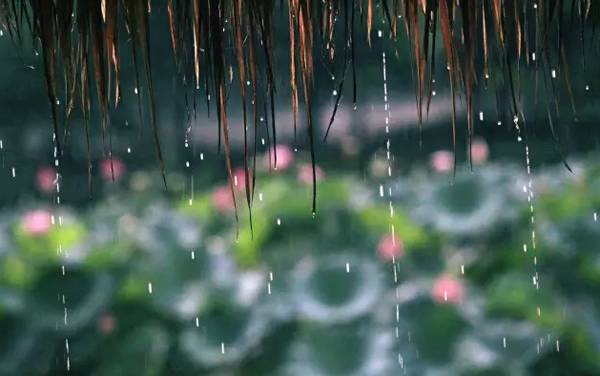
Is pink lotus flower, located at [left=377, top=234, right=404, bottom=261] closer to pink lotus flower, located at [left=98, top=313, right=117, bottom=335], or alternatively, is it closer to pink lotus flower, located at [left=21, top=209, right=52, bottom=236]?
pink lotus flower, located at [left=98, top=313, right=117, bottom=335]

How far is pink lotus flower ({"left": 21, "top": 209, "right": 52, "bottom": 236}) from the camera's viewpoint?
115 inches

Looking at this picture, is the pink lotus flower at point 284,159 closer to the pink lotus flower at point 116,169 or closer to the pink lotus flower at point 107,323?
the pink lotus flower at point 116,169

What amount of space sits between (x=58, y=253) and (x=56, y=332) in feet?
0.77

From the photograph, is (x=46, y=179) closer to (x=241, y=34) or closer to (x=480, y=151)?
(x=480, y=151)

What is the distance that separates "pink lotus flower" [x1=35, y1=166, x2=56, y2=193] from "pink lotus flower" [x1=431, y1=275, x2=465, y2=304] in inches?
48.5

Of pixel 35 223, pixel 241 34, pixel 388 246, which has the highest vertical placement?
pixel 241 34

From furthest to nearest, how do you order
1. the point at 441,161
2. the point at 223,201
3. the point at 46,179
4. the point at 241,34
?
1. the point at 46,179
2. the point at 441,161
3. the point at 223,201
4. the point at 241,34

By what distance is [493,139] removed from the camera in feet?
10.8

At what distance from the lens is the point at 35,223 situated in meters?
2.95

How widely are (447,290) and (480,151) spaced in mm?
548

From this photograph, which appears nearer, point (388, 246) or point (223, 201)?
point (388, 246)

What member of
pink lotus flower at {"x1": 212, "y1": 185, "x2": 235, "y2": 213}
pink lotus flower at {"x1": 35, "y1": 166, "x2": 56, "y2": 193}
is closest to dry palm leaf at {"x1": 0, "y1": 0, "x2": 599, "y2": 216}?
pink lotus flower at {"x1": 212, "y1": 185, "x2": 235, "y2": 213}

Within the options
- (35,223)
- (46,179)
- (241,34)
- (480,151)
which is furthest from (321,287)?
(241,34)

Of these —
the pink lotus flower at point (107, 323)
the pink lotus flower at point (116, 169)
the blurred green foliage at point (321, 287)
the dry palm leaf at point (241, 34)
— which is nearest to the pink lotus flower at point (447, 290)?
the blurred green foliage at point (321, 287)
